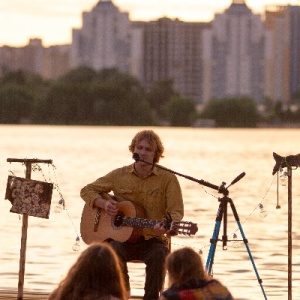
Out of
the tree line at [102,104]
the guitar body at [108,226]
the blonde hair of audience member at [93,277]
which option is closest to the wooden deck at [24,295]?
the guitar body at [108,226]

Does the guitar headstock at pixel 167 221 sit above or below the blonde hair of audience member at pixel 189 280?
above

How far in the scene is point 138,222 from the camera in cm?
806

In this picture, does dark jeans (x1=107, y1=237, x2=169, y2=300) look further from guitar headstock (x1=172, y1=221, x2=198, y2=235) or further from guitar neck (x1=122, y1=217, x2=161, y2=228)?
A: guitar headstock (x1=172, y1=221, x2=198, y2=235)

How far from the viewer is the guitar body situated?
8.18 metres

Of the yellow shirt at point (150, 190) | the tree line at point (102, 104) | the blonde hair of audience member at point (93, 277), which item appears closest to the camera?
the blonde hair of audience member at point (93, 277)

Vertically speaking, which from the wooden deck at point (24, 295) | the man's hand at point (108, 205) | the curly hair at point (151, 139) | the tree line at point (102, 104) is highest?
the tree line at point (102, 104)

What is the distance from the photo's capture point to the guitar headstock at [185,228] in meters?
7.24

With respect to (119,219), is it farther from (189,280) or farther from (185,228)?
(189,280)

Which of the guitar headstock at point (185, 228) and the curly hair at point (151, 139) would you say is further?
the curly hair at point (151, 139)

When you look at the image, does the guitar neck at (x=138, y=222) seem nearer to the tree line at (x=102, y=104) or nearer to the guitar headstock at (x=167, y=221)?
the guitar headstock at (x=167, y=221)

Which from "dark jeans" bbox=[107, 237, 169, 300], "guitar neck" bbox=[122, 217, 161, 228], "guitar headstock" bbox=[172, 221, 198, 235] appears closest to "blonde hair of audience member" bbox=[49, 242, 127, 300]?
"guitar headstock" bbox=[172, 221, 198, 235]

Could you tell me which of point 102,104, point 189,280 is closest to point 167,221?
point 189,280

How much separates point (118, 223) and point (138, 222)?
21 cm

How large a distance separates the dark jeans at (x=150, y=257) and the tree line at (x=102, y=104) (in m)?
101
